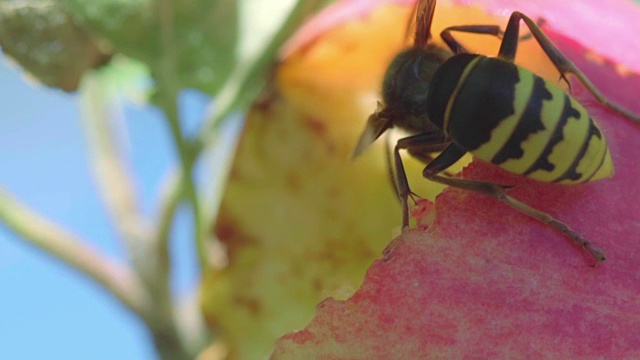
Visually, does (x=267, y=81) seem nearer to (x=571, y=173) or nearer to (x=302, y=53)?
(x=302, y=53)

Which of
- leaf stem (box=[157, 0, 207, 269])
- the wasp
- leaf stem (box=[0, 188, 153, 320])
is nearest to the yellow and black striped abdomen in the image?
the wasp

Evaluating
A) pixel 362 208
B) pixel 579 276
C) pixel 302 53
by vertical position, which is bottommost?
pixel 579 276

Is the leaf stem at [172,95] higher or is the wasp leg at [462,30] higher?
the leaf stem at [172,95]

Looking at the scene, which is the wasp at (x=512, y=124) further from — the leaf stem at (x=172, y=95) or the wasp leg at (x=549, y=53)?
the leaf stem at (x=172, y=95)

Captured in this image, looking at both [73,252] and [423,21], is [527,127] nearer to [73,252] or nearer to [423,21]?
[423,21]

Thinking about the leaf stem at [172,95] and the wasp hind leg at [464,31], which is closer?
the wasp hind leg at [464,31]

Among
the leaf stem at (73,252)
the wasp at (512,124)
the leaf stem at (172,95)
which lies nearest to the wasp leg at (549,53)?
the wasp at (512,124)

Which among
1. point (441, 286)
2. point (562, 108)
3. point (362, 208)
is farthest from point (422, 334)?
point (362, 208)
